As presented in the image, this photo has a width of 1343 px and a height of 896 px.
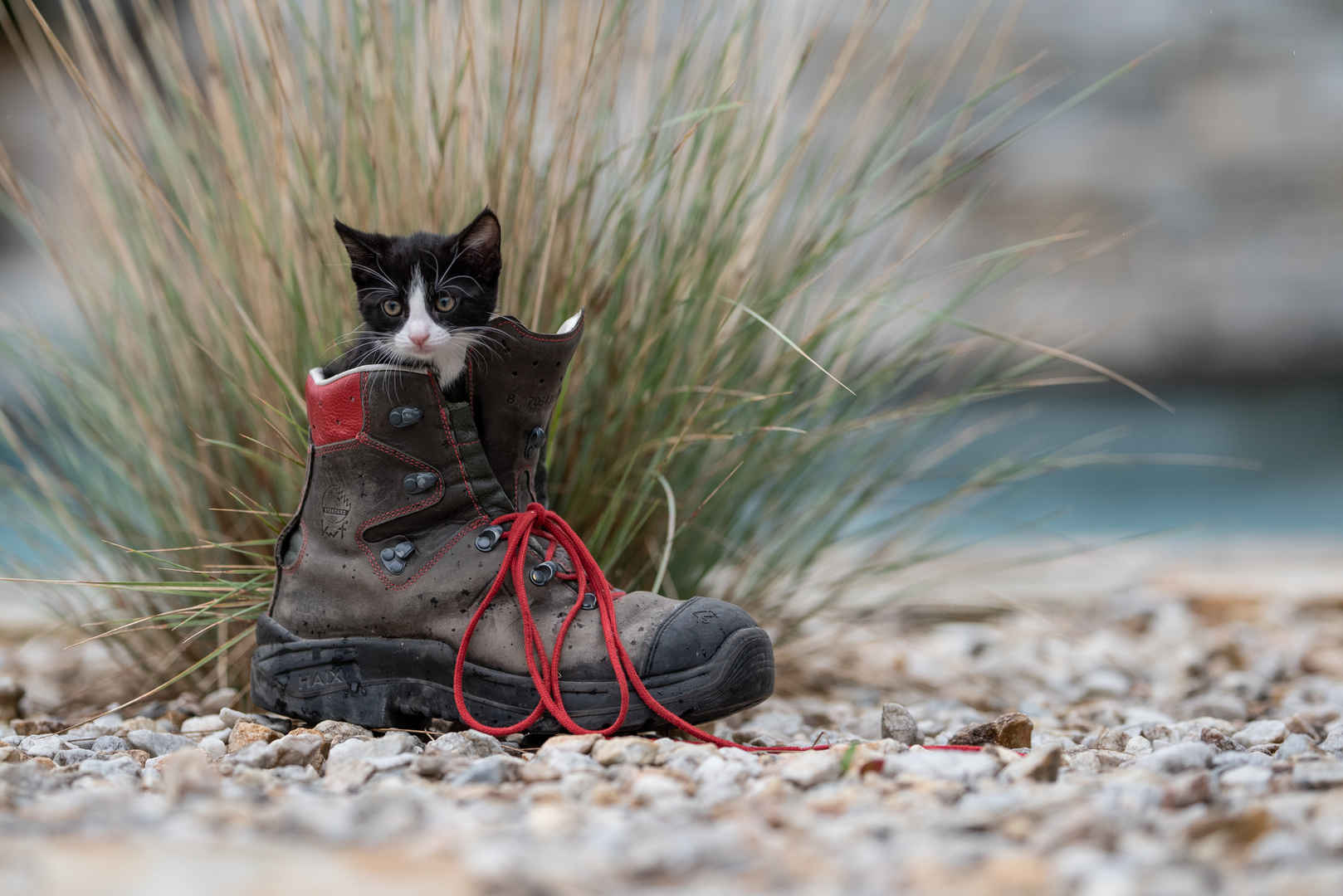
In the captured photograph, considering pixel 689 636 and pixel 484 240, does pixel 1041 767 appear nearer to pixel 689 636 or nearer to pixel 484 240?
pixel 689 636

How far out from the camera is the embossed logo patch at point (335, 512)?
3.11ft

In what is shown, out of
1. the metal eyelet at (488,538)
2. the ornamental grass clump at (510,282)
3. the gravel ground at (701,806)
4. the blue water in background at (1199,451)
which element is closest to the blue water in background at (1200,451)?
the blue water in background at (1199,451)

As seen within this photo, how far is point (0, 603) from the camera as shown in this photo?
7.34 ft

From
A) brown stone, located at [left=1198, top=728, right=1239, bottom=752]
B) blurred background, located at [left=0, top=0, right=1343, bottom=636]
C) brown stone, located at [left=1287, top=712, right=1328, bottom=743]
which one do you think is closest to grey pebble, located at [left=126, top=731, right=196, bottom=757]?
brown stone, located at [left=1198, top=728, right=1239, bottom=752]

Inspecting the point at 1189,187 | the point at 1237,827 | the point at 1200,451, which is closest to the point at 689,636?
the point at 1237,827

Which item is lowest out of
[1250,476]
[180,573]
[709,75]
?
[1250,476]

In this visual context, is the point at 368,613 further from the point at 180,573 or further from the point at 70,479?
the point at 70,479

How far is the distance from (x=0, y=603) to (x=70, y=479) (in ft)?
3.58

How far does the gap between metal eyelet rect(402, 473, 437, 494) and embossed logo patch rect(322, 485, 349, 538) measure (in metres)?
0.06

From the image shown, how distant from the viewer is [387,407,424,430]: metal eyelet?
3.02 ft

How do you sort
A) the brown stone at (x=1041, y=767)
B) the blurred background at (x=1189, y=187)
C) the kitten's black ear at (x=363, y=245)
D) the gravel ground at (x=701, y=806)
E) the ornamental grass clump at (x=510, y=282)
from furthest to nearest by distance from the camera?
the blurred background at (x=1189, y=187) < the ornamental grass clump at (x=510, y=282) < the kitten's black ear at (x=363, y=245) < the brown stone at (x=1041, y=767) < the gravel ground at (x=701, y=806)

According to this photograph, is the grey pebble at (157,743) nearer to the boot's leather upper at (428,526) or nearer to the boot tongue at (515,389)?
the boot's leather upper at (428,526)

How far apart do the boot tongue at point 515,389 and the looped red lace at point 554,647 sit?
0.06 metres

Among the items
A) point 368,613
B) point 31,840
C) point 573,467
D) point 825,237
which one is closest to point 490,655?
point 368,613
